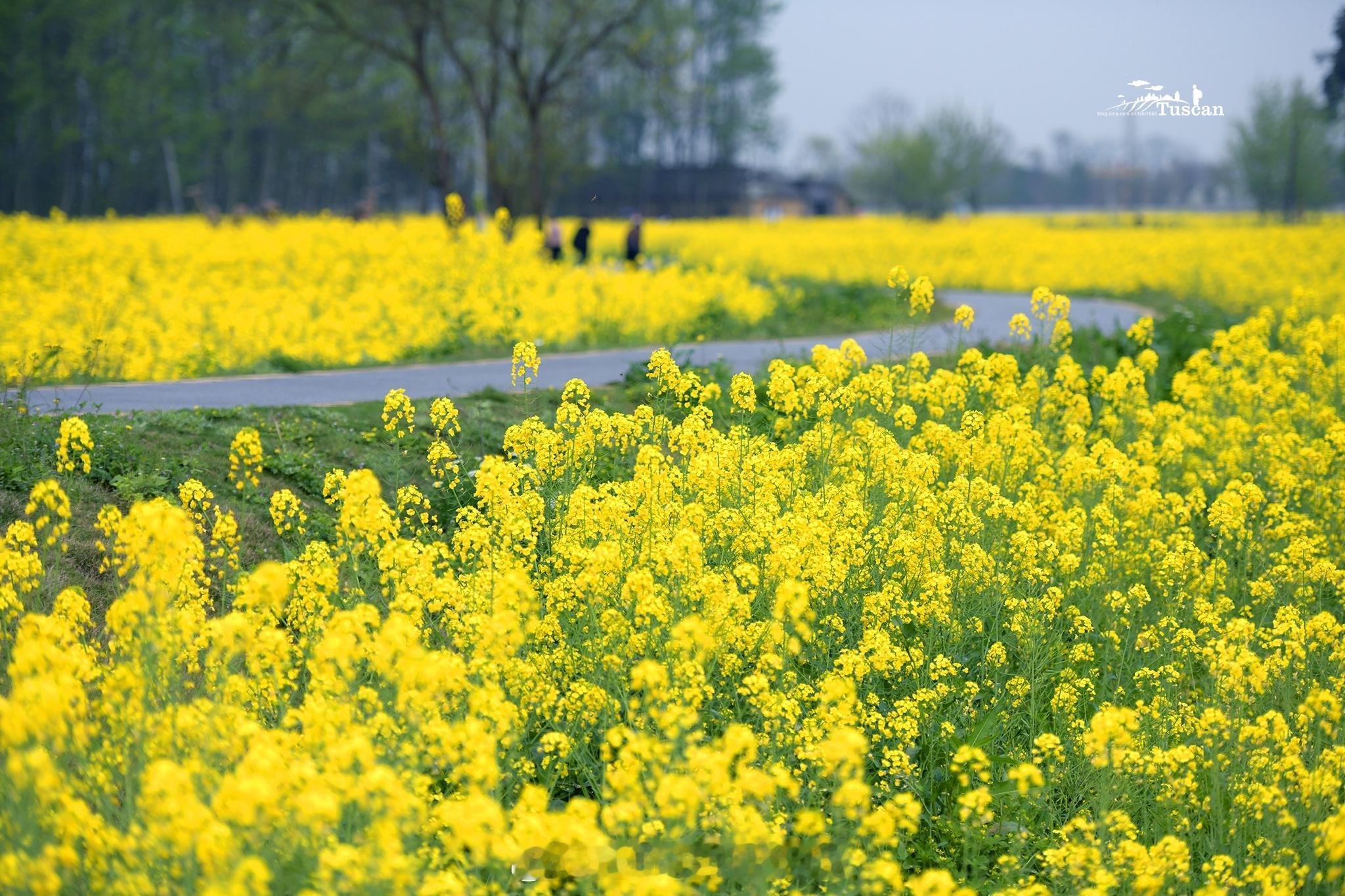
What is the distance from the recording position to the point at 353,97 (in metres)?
56.2

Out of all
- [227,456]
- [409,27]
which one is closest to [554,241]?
[409,27]

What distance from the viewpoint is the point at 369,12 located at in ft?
88.9

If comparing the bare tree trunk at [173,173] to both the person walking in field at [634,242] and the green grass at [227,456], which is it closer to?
the person walking in field at [634,242]

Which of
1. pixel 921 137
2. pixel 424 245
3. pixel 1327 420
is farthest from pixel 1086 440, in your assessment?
pixel 921 137

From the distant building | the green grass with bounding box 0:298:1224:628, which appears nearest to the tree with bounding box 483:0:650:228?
the green grass with bounding box 0:298:1224:628

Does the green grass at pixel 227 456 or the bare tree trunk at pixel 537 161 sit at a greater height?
the bare tree trunk at pixel 537 161

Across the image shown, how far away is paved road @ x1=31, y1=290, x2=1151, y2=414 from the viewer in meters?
9.62

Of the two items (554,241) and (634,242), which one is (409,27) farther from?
(554,241)

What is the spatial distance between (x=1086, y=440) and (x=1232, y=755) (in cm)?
489

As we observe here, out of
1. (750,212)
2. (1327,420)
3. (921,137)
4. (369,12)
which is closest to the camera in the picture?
(1327,420)

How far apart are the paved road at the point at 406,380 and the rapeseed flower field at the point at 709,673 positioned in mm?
1845

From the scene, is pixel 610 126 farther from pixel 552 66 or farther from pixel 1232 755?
pixel 1232 755

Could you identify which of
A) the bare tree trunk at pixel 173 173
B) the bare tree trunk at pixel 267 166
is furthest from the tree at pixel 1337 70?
the bare tree trunk at pixel 267 166

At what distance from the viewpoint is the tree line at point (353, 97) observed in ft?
90.7
